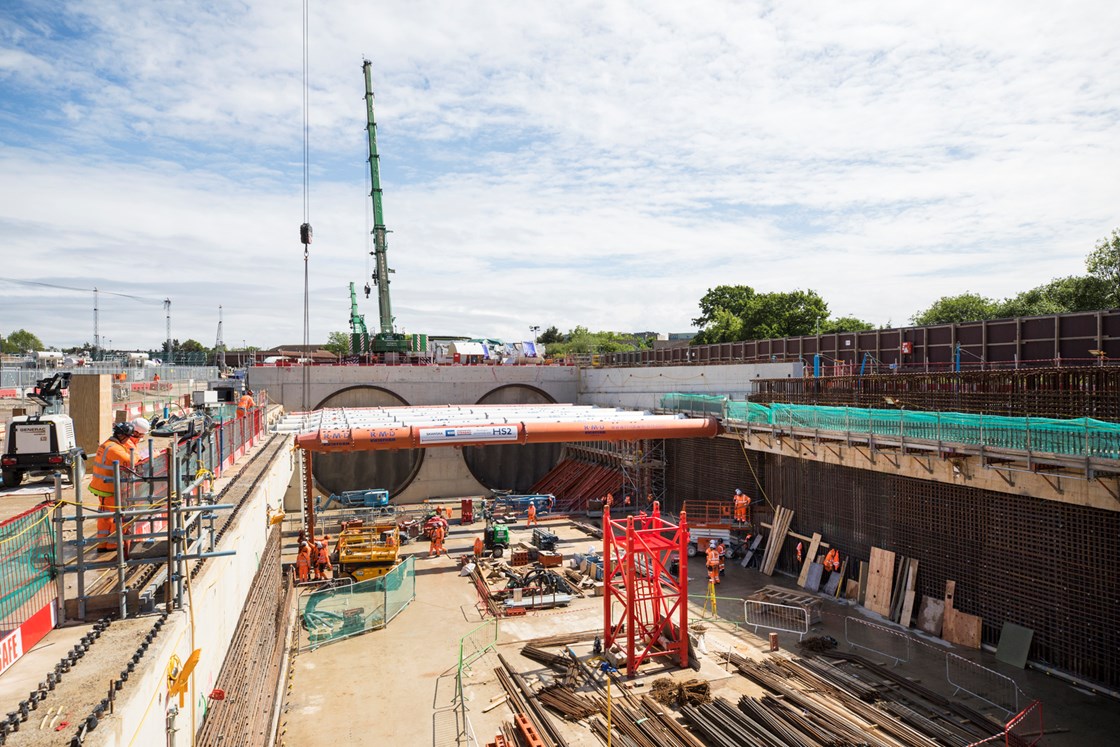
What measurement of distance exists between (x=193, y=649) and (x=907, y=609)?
16.8 meters

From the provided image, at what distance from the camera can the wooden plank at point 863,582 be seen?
18.9 metres

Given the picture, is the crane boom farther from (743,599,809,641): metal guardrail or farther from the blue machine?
(743,599,809,641): metal guardrail

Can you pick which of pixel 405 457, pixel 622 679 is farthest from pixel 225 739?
pixel 405 457

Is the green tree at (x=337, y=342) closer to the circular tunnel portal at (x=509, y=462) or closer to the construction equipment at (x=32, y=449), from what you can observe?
the circular tunnel portal at (x=509, y=462)

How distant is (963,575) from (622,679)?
29.4 ft

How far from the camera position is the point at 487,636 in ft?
54.7

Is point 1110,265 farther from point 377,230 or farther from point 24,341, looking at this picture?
point 24,341

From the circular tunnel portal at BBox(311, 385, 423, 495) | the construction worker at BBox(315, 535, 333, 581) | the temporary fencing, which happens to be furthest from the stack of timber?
the circular tunnel portal at BBox(311, 385, 423, 495)

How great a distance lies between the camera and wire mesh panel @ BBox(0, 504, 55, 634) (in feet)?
17.0

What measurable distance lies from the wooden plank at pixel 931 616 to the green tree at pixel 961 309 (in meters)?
49.9

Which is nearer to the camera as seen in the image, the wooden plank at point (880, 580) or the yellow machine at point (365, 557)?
the wooden plank at point (880, 580)

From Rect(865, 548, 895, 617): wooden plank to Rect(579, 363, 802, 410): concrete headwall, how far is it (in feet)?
35.7

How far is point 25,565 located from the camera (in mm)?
5527

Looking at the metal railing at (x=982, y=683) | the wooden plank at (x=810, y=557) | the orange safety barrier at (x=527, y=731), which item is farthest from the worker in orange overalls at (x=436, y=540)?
the metal railing at (x=982, y=683)
